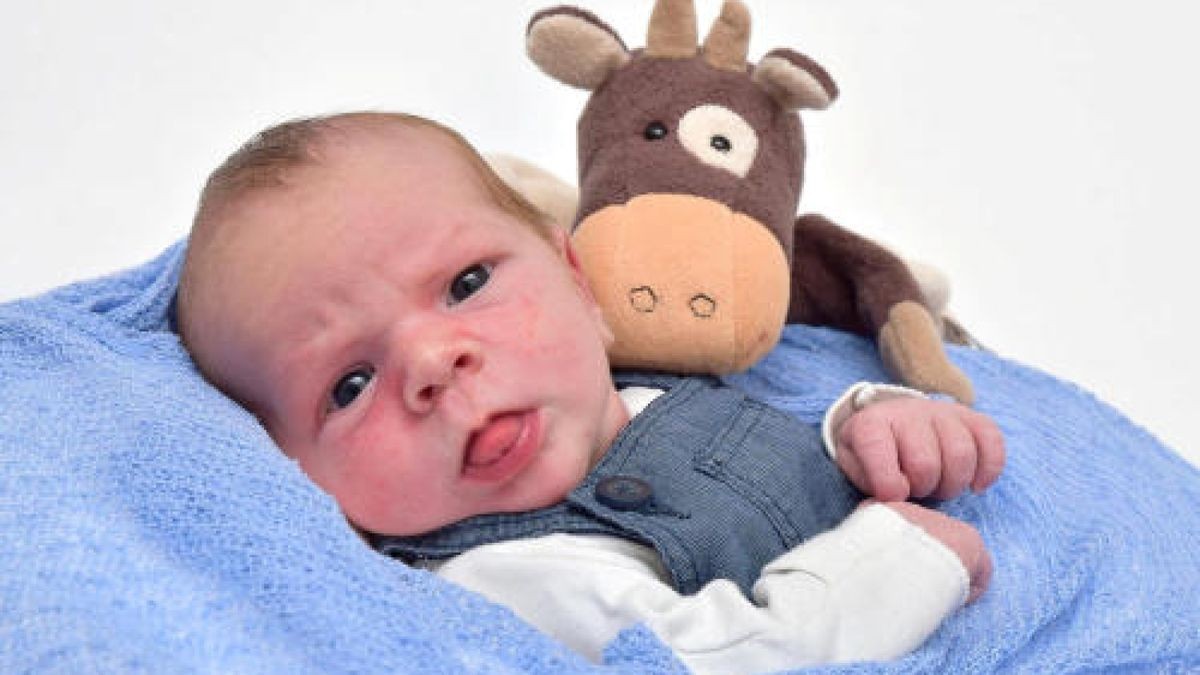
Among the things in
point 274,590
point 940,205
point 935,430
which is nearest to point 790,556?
point 935,430

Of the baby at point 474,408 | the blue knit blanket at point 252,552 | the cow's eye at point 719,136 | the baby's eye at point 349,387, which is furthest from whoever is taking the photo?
the cow's eye at point 719,136

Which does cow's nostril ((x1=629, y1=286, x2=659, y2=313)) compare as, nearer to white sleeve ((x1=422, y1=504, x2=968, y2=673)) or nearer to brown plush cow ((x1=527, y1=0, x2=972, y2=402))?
brown plush cow ((x1=527, y1=0, x2=972, y2=402))

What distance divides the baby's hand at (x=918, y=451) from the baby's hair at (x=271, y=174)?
0.92 feet

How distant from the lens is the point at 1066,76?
217 cm

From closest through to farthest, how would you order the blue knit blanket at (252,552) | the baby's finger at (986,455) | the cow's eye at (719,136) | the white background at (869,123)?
1. the blue knit blanket at (252,552)
2. the baby's finger at (986,455)
3. the cow's eye at (719,136)
4. the white background at (869,123)

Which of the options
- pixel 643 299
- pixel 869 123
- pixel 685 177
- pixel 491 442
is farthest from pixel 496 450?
pixel 869 123

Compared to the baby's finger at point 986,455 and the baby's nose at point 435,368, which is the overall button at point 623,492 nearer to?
the baby's nose at point 435,368

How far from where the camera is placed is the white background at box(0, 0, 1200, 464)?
1962 millimetres

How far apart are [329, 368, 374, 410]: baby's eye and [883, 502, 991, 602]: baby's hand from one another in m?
0.36

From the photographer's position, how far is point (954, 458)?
1.19 metres

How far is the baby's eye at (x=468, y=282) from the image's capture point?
113 centimetres

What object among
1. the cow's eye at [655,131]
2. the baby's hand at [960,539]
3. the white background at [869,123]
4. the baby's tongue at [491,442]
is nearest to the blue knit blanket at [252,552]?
the baby's hand at [960,539]

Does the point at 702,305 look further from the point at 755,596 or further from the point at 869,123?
the point at 869,123

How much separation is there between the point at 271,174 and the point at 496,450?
26 centimetres
